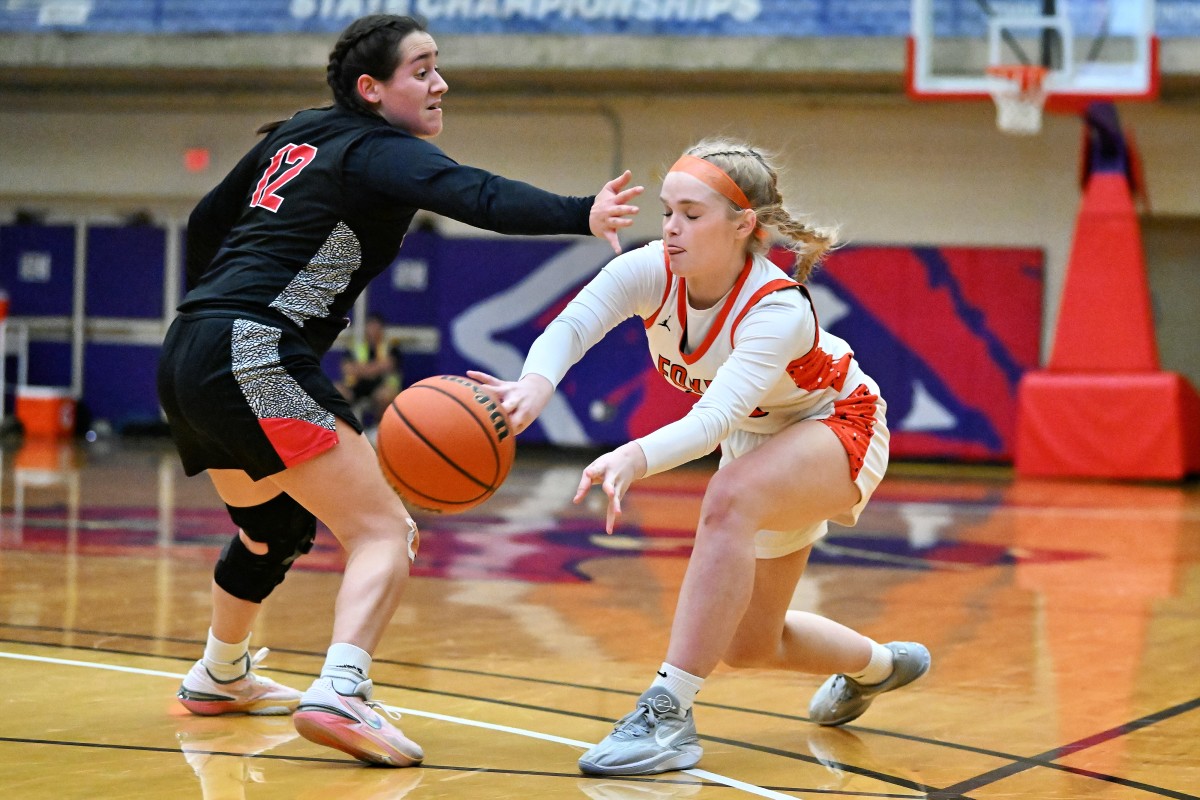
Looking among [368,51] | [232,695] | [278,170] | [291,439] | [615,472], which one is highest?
[368,51]

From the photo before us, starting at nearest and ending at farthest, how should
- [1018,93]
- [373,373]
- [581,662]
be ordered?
[581,662] → [1018,93] → [373,373]

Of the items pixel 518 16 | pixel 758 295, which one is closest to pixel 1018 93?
pixel 518 16

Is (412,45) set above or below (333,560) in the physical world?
above

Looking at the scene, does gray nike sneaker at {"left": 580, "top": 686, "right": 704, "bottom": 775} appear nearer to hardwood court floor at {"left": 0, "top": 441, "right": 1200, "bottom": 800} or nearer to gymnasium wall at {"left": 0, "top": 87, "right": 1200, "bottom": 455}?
hardwood court floor at {"left": 0, "top": 441, "right": 1200, "bottom": 800}

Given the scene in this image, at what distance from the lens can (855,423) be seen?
3.72m

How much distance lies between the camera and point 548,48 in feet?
48.0

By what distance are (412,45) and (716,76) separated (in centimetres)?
1142

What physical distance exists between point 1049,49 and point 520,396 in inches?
426

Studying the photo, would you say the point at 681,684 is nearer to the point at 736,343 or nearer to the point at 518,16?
the point at 736,343

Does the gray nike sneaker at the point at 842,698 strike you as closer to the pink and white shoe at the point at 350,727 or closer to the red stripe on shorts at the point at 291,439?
the pink and white shoe at the point at 350,727

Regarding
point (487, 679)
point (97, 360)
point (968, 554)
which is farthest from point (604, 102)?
point (487, 679)

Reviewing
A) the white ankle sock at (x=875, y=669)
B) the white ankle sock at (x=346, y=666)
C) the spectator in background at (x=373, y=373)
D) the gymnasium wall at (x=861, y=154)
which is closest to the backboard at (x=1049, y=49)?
the gymnasium wall at (x=861, y=154)

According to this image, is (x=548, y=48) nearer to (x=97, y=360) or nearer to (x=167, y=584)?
(x=97, y=360)

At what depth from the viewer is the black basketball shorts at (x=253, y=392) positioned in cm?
343
